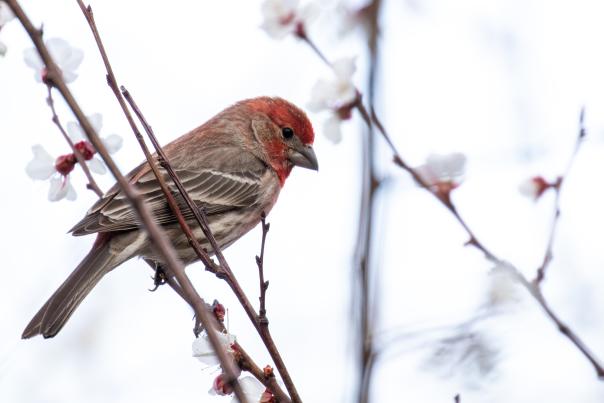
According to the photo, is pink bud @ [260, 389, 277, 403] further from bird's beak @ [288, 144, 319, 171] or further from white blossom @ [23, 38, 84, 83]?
bird's beak @ [288, 144, 319, 171]

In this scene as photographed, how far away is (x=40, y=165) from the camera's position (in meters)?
3.93

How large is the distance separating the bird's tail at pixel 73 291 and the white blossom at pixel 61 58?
1.95 m

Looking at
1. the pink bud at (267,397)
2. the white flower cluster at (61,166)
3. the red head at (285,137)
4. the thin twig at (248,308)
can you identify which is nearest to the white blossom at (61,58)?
the thin twig at (248,308)

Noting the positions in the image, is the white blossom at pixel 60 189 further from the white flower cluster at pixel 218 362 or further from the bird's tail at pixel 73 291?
the bird's tail at pixel 73 291

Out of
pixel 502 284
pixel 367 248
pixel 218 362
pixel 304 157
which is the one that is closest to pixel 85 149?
pixel 218 362

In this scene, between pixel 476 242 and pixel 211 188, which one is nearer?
pixel 476 242

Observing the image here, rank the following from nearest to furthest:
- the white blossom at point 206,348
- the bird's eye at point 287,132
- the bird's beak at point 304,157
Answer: the white blossom at point 206,348 → the bird's beak at point 304,157 → the bird's eye at point 287,132

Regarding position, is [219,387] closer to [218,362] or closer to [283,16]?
[218,362]

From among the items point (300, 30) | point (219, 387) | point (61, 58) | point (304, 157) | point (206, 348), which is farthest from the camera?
point (304, 157)

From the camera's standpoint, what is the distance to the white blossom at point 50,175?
3908mm

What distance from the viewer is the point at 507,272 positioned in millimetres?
2768

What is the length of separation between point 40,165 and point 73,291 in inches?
66.1

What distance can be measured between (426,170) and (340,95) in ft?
1.66

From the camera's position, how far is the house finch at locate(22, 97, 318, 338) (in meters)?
5.65
